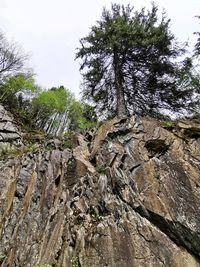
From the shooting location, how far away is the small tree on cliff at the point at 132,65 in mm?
17875

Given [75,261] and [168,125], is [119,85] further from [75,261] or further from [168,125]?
[75,261]

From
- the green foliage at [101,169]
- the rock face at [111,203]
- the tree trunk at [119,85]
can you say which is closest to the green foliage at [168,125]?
the rock face at [111,203]

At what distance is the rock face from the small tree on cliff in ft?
14.8

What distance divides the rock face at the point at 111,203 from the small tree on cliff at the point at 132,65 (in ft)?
14.8

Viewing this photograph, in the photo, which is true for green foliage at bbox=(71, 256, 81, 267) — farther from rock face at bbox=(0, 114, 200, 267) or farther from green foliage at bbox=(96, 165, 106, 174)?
green foliage at bbox=(96, 165, 106, 174)

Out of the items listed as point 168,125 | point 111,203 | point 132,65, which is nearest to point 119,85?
point 132,65

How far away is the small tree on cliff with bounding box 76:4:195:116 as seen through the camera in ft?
58.6

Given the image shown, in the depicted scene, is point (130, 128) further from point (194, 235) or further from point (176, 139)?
point (194, 235)

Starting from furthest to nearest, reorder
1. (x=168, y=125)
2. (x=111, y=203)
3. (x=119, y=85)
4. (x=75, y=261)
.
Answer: (x=119, y=85) < (x=168, y=125) < (x=111, y=203) < (x=75, y=261)

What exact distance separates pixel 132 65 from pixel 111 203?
10311mm

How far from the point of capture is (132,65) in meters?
19.4

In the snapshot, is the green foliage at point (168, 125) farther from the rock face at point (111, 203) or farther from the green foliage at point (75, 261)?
the green foliage at point (75, 261)

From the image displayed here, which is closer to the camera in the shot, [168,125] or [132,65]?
[168,125]

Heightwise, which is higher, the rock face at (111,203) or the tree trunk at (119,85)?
the tree trunk at (119,85)
